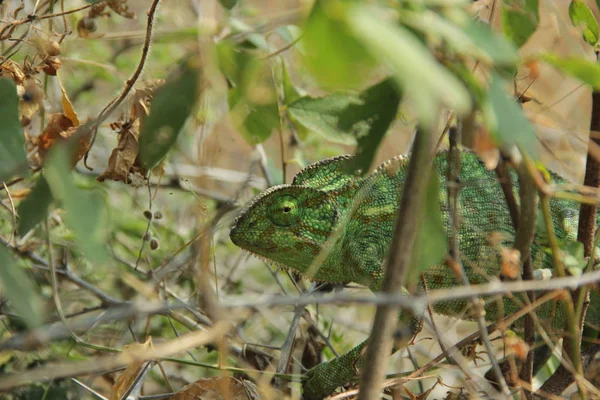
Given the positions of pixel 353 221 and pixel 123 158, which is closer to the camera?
pixel 123 158

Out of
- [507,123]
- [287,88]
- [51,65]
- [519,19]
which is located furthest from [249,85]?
[287,88]

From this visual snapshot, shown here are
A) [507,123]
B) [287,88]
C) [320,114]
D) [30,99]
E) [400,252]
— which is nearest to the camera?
[507,123]

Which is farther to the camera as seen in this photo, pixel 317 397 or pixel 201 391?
pixel 317 397

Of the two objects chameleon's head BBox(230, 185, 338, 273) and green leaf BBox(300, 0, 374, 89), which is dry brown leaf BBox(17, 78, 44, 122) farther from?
green leaf BBox(300, 0, 374, 89)

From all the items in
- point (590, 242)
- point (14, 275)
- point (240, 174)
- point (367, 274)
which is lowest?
point (240, 174)

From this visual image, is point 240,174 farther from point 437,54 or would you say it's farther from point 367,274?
point 437,54

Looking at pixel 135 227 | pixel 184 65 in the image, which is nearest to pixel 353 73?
pixel 184 65

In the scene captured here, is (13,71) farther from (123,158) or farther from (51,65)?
(123,158)
